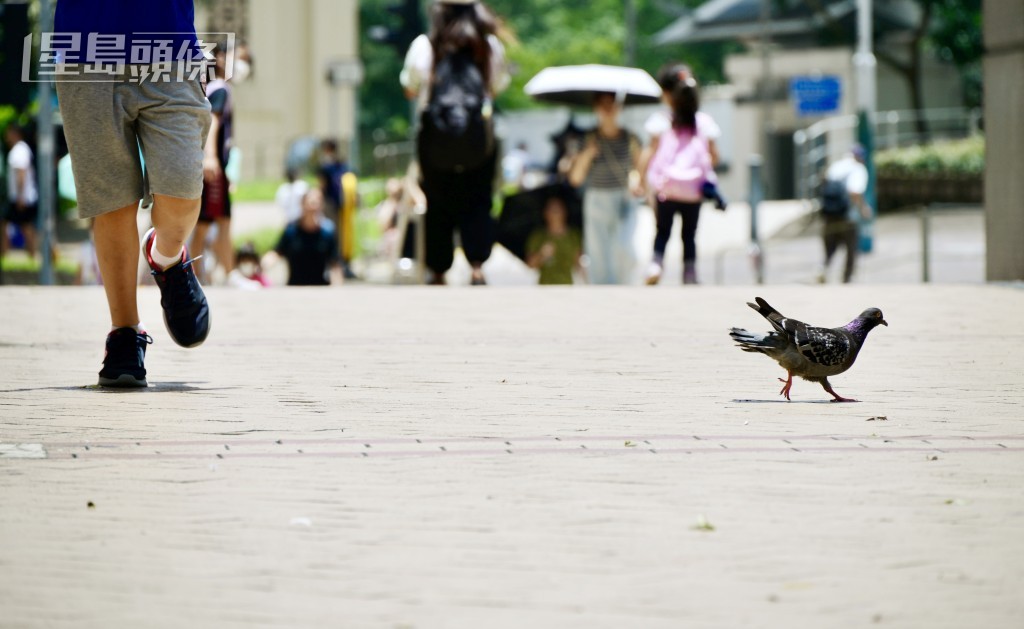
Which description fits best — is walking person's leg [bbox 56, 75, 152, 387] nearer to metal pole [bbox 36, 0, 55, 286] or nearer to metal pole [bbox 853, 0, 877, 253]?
metal pole [bbox 36, 0, 55, 286]

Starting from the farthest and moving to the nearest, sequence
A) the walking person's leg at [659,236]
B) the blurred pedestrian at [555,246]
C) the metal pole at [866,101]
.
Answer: the metal pole at [866,101] < the blurred pedestrian at [555,246] < the walking person's leg at [659,236]

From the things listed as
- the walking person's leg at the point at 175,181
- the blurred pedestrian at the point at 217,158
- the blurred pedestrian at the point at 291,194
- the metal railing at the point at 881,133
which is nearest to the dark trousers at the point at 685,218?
the blurred pedestrian at the point at 217,158

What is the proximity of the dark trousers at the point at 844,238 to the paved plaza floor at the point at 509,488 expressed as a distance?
15.2 metres

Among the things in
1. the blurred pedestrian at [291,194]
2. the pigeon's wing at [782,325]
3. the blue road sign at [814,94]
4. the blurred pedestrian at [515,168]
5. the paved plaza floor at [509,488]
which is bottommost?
the paved plaza floor at [509,488]

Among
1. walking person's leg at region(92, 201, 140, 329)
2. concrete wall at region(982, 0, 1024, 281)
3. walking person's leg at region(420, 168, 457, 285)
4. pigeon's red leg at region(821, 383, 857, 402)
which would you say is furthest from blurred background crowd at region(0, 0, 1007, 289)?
pigeon's red leg at region(821, 383, 857, 402)

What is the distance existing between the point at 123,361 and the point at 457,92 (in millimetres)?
5026

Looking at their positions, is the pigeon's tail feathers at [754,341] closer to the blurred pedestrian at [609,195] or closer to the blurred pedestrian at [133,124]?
the blurred pedestrian at [133,124]

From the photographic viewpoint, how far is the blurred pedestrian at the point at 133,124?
6.30 meters

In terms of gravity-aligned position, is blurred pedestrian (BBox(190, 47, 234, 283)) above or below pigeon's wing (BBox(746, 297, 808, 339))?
above

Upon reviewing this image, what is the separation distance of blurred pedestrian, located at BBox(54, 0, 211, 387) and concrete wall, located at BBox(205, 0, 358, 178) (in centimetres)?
4696

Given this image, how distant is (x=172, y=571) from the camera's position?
143 inches

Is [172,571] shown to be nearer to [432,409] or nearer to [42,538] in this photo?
[42,538]

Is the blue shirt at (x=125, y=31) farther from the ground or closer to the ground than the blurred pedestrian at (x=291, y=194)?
farther from the ground

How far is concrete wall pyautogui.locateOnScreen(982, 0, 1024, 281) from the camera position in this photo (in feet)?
38.3
